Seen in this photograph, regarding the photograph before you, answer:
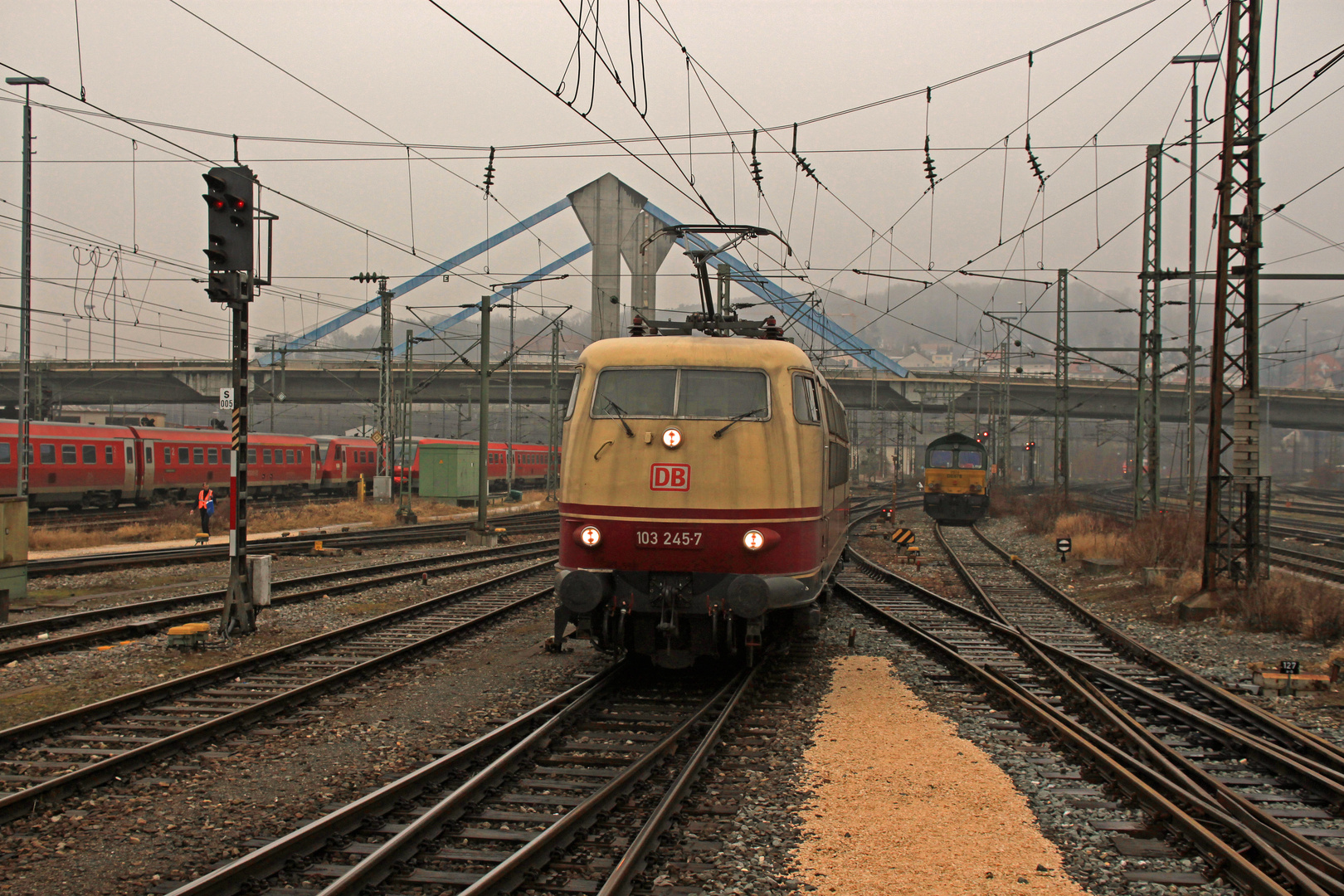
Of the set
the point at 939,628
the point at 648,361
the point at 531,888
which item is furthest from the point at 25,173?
the point at 531,888

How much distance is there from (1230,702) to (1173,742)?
127 cm

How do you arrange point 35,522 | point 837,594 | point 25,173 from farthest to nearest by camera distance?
point 35,522, point 25,173, point 837,594

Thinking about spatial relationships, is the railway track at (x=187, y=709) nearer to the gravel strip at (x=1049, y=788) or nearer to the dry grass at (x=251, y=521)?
the gravel strip at (x=1049, y=788)

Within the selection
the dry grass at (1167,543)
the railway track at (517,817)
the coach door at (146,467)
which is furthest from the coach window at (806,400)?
the coach door at (146,467)

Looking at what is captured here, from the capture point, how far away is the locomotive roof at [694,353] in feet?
30.9

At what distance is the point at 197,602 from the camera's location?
14.8 meters

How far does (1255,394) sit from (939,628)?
5.85 meters

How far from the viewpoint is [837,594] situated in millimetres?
17109

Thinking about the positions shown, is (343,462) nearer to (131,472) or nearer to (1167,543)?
(131,472)

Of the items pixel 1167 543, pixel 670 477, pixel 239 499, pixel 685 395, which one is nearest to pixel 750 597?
pixel 670 477

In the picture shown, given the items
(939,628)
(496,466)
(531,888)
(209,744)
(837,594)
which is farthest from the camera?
(496,466)

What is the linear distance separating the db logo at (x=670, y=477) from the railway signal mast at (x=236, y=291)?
17.5 ft

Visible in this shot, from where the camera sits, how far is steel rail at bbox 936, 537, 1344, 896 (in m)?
5.21

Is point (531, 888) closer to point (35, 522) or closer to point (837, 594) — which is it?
point (837, 594)
